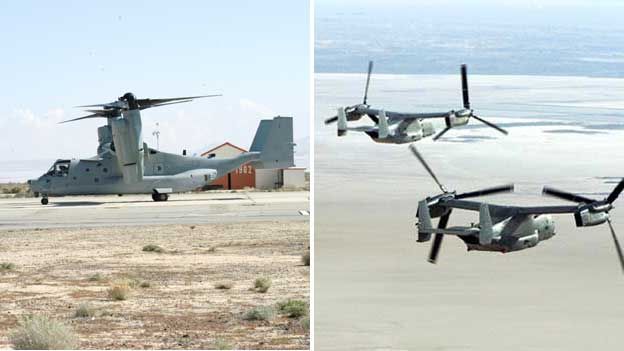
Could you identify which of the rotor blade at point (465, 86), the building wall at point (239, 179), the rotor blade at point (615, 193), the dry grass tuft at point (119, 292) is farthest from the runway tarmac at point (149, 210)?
the rotor blade at point (615, 193)

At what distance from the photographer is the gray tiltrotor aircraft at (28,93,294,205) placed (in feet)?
258

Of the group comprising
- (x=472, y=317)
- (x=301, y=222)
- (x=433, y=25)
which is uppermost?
(x=433, y=25)

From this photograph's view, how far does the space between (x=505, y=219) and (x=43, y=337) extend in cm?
1574

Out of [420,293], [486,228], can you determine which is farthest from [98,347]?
[420,293]

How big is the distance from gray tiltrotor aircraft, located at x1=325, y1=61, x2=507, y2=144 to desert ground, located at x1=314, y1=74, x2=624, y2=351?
49.7 inches

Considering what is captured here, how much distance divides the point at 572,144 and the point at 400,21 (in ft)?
16.8

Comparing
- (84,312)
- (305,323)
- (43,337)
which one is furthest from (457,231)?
(84,312)

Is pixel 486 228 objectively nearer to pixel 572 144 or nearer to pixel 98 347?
pixel 572 144

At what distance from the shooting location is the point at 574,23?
93.4ft

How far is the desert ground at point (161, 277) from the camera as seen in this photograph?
38906 mm

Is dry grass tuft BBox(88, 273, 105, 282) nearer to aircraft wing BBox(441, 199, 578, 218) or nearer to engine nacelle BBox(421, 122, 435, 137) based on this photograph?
aircraft wing BBox(441, 199, 578, 218)

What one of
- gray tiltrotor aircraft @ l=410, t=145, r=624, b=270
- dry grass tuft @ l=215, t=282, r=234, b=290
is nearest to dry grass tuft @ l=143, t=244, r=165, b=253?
dry grass tuft @ l=215, t=282, r=234, b=290

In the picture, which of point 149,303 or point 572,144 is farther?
point 149,303

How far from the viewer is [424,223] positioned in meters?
22.9
